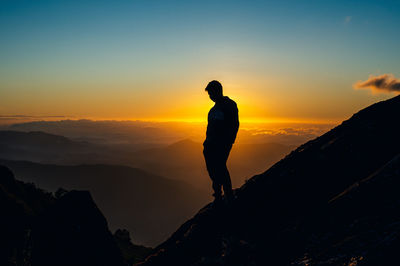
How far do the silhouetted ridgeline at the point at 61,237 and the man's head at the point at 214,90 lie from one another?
10.5 metres

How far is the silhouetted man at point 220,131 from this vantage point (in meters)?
9.59

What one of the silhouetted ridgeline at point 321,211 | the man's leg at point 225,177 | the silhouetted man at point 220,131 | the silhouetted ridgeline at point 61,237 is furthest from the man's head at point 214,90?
the silhouetted ridgeline at point 61,237

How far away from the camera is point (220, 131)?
9.61 metres

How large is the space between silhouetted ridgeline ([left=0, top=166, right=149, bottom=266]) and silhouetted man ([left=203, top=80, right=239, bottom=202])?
29.9 feet

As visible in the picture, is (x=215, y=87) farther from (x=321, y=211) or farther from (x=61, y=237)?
(x=61, y=237)

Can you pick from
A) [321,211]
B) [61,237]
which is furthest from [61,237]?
[321,211]

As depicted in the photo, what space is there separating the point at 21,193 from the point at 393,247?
25637mm

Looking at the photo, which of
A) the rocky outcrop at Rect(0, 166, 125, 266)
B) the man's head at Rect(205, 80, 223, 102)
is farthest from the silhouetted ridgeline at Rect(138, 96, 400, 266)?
the rocky outcrop at Rect(0, 166, 125, 266)

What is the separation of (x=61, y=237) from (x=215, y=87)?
430 inches

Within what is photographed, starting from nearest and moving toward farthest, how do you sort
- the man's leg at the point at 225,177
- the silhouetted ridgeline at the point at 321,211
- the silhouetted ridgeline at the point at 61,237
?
the silhouetted ridgeline at the point at 321,211, the man's leg at the point at 225,177, the silhouetted ridgeline at the point at 61,237

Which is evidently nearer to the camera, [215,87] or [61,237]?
[215,87]

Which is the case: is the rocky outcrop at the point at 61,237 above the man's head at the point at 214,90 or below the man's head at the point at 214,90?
below

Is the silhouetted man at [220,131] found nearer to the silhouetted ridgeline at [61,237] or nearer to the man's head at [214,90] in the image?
the man's head at [214,90]

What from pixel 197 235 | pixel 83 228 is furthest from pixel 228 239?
pixel 83 228
